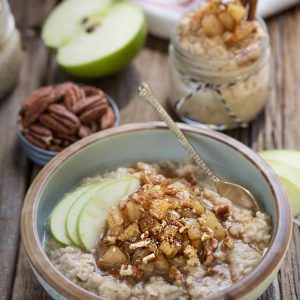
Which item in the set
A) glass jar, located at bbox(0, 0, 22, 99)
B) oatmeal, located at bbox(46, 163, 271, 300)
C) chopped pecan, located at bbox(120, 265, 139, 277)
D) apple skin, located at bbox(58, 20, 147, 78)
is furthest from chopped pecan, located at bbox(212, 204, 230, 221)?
glass jar, located at bbox(0, 0, 22, 99)

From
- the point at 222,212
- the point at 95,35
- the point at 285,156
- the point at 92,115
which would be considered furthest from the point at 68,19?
the point at 222,212

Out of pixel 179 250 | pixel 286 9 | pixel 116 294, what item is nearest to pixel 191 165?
pixel 179 250

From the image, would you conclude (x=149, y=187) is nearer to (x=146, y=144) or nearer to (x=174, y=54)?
(x=146, y=144)

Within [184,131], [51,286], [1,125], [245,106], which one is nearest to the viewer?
[51,286]

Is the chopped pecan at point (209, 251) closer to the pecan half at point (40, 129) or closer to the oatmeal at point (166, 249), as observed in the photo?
the oatmeal at point (166, 249)

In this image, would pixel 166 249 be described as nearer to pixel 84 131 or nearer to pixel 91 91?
pixel 84 131

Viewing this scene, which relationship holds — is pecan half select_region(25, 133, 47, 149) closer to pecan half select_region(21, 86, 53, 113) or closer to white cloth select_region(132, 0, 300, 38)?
pecan half select_region(21, 86, 53, 113)

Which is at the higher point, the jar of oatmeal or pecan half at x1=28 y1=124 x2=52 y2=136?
the jar of oatmeal
